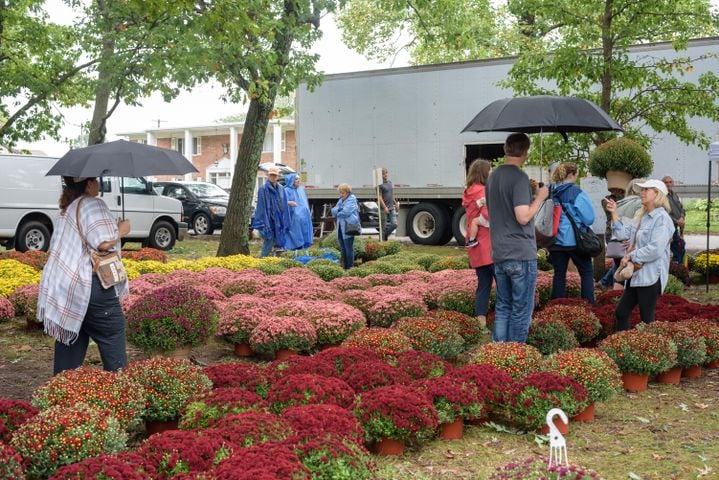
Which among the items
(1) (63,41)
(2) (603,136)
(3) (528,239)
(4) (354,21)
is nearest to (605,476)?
(3) (528,239)

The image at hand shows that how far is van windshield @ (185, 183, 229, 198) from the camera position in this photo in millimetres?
27847

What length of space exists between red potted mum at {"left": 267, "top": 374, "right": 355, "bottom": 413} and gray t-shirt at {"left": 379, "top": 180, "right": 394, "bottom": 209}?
16.0 m

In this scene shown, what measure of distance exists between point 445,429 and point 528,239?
1995 mm

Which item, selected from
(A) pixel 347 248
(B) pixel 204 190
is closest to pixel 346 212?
(A) pixel 347 248

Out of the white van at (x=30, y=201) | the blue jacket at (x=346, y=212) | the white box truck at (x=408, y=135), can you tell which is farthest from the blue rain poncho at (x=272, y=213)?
the white box truck at (x=408, y=135)

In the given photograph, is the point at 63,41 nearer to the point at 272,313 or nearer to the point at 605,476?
the point at 272,313

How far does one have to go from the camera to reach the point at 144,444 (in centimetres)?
445

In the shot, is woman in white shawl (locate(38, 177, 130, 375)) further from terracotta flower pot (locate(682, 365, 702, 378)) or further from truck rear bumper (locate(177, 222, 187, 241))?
truck rear bumper (locate(177, 222, 187, 241))

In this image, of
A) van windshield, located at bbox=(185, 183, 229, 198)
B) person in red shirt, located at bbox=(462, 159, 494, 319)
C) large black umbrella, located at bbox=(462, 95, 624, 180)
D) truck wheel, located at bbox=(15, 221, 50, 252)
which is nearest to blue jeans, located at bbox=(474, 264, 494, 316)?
person in red shirt, located at bbox=(462, 159, 494, 319)

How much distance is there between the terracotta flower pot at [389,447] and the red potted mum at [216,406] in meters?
0.76

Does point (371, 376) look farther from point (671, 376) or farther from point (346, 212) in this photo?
point (346, 212)

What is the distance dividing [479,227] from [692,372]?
8.35ft

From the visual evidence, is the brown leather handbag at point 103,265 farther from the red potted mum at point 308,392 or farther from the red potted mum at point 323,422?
the red potted mum at point 323,422

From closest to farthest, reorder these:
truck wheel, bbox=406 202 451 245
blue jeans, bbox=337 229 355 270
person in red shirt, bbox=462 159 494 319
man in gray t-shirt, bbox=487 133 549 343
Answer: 1. man in gray t-shirt, bbox=487 133 549 343
2. person in red shirt, bbox=462 159 494 319
3. blue jeans, bbox=337 229 355 270
4. truck wheel, bbox=406 202 451 245
